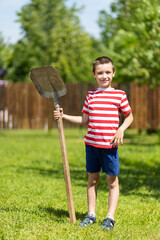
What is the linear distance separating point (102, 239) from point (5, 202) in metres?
1.85

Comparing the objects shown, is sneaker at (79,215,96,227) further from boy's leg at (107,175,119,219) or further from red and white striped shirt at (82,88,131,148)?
red and white striped shirt at (82,88,131,148)

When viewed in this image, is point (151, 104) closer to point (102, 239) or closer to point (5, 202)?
point (5, 202)

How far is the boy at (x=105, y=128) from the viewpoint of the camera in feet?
13.3

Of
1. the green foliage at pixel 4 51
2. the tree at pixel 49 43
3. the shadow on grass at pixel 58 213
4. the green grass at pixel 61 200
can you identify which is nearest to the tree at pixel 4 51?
the green foliage at pixel 4 51

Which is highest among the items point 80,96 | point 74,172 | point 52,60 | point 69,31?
point 69,31

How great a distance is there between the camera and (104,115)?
4086mm

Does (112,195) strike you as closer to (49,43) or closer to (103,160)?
(103,160)

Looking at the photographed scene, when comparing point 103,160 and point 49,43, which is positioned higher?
point 49,43

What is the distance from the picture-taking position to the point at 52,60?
152 feet

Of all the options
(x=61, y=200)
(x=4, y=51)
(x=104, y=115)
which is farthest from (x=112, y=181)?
(x=4, y=51)

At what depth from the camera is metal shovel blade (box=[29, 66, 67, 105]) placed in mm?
4211

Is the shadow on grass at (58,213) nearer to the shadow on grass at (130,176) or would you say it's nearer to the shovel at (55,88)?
the shovel at (55,88)

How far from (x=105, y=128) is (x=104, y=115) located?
5.3 inches

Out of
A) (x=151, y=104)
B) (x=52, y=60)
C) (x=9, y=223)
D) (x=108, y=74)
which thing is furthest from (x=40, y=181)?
(x=52, y=60)
